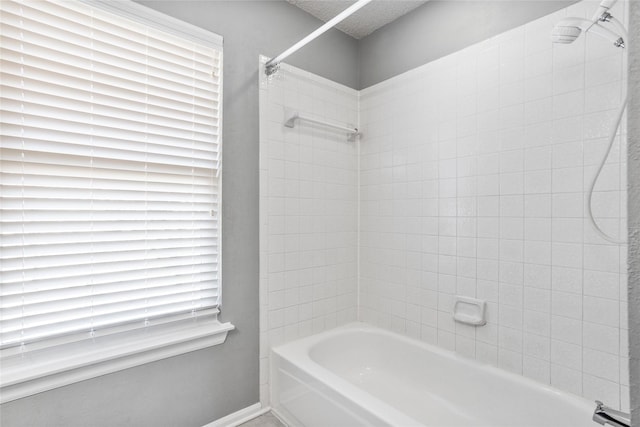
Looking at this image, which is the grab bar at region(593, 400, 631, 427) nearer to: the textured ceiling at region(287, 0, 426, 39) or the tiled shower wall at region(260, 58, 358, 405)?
the tiled shower wall at region(260, 58, 358, 405)

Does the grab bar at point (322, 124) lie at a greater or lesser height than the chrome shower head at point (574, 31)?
lesser

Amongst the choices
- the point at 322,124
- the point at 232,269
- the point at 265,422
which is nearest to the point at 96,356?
the point at 232,269

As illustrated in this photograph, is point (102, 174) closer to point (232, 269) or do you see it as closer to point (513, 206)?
point (232, 269)

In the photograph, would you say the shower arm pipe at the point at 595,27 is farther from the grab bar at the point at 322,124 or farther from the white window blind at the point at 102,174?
the white window blind at the point at 102,174

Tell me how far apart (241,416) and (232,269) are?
2.83 feet

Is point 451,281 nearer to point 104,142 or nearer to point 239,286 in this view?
point 239,286

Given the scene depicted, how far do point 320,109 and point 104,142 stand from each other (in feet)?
4.48

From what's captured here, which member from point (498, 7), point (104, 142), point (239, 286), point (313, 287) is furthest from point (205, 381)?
point (498, 7)

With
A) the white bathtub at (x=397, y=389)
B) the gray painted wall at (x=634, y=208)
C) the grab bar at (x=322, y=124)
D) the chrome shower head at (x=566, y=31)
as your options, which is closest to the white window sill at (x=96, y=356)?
the white bathtub at (x=397, y=389)

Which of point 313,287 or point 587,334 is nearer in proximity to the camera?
point 587,334

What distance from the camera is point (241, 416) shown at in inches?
74.7

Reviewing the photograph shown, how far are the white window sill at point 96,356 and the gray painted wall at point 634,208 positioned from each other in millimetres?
1722

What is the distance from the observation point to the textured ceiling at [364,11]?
7.10ft

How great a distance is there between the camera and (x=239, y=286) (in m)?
1.91
